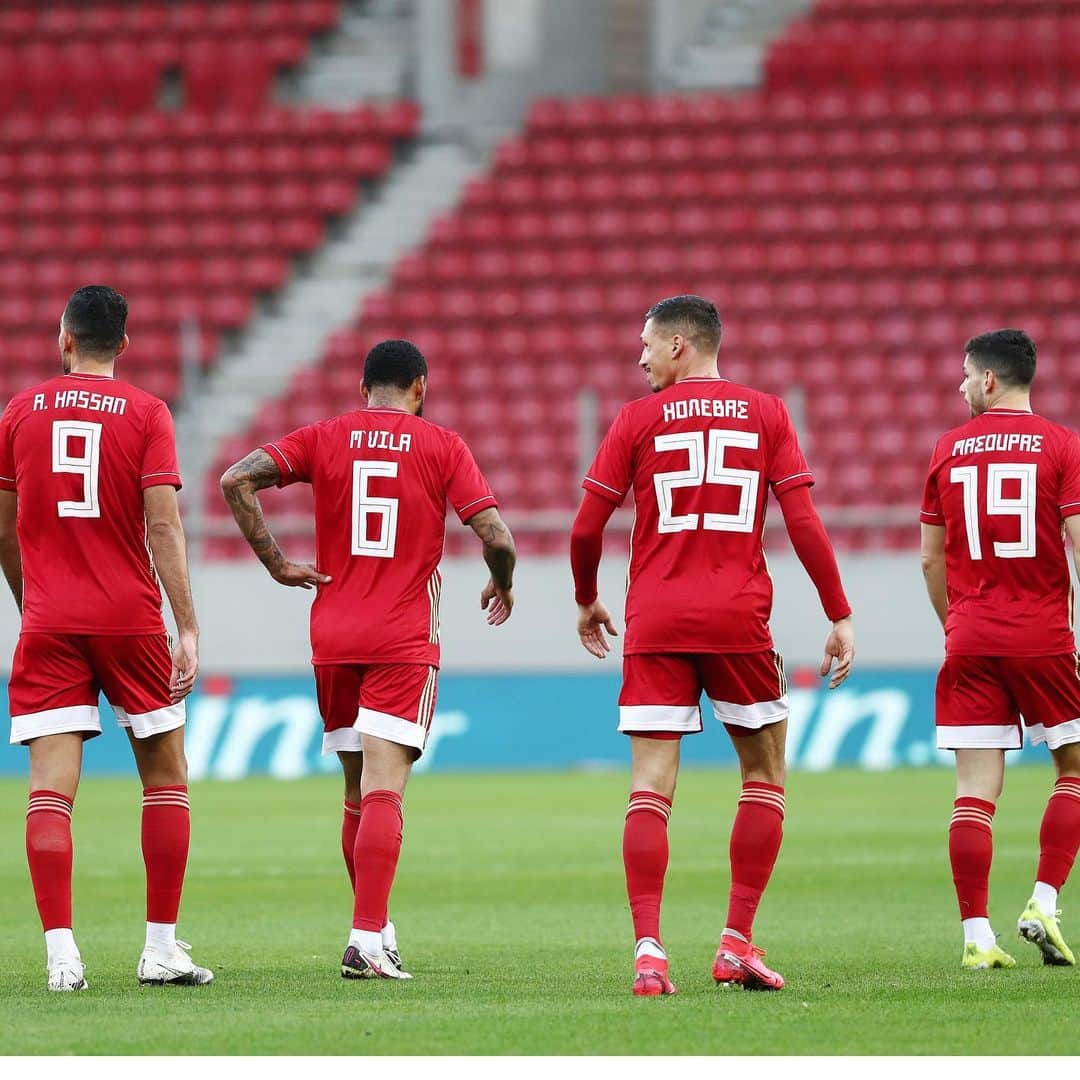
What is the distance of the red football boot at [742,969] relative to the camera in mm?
6043

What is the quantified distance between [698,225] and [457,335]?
9.36 feet

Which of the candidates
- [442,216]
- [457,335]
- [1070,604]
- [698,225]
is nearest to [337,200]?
[442,216]

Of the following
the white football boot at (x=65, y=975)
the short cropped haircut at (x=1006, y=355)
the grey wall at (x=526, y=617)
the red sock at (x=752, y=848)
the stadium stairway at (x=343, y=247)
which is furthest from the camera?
the stadium stairway at (x=343, y=247)

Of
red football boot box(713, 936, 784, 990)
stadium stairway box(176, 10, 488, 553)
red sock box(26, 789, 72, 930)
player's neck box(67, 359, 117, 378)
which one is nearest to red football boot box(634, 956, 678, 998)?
red football boot box(713, 936, 784, 990)

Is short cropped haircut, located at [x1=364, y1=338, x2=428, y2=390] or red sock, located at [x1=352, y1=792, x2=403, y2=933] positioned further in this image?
short cropped haircut, located at [x1=364, y1=338, x2=428, y2=390]

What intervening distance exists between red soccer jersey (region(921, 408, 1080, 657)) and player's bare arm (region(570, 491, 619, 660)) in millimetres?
1273

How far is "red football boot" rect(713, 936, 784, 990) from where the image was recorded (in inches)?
238

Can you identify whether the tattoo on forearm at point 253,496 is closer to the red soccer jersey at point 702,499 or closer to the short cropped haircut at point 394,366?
the short cropped haircut at point 394,366

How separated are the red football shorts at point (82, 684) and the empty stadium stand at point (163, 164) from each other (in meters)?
15.3

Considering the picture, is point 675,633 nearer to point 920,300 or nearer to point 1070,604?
point 1070,604

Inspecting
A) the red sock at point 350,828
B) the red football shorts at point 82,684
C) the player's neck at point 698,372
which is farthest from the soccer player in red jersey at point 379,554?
the player's neck at point 698,372

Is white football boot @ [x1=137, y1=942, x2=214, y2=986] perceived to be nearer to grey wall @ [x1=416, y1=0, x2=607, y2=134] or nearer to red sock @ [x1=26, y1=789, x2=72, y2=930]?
red sock @ [x1=26, y1=789, x2=72, y2=930]

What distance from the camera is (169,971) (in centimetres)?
623

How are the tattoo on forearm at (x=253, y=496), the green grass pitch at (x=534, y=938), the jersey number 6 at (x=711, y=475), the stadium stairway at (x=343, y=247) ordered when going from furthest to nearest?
the stadium stairway at (x=343, y=247) < the tattoo on forearm at (x=253, y=496) < the jersey number 6 at (x=711, y=475) < the green grass pitch at (x=534, y=938)
